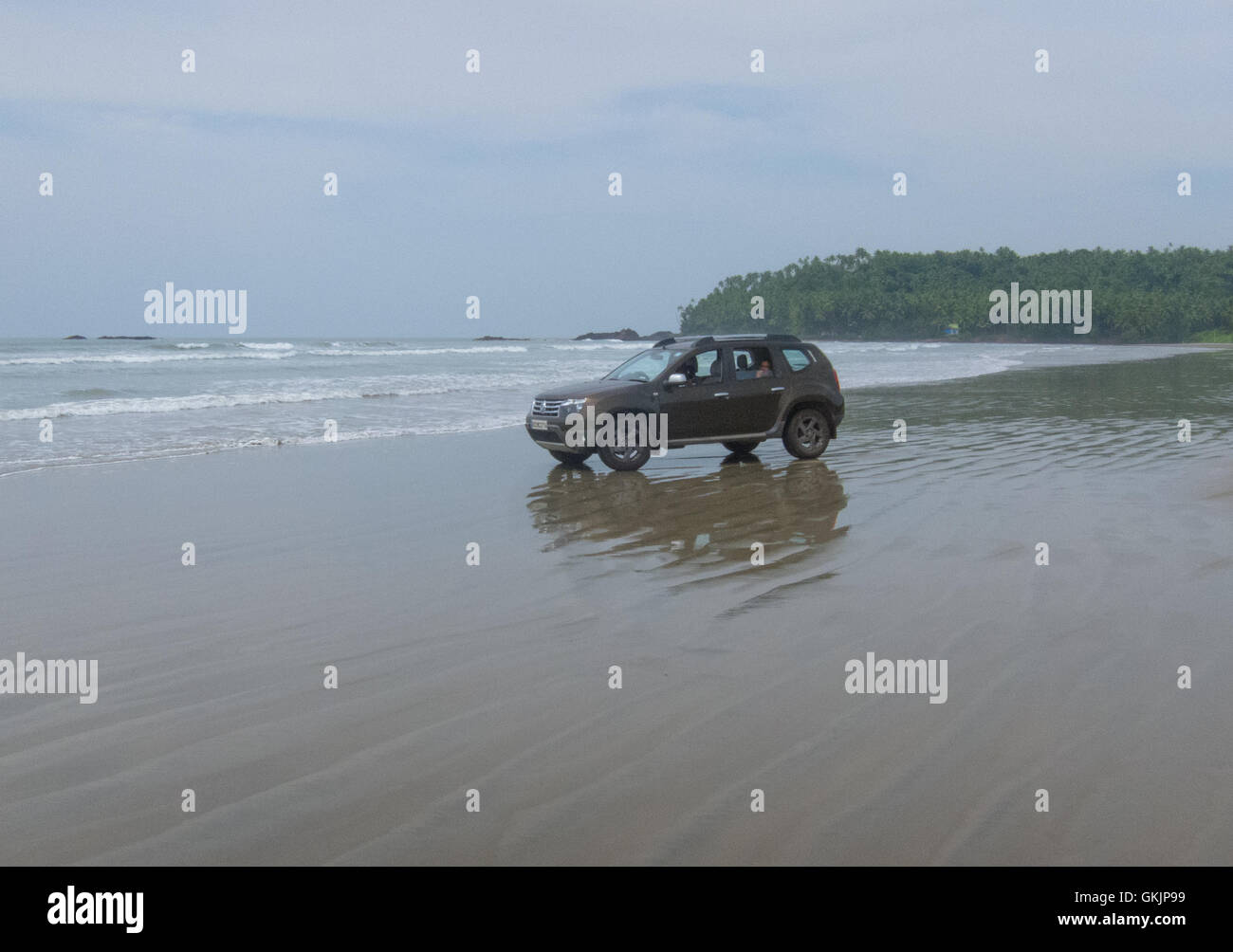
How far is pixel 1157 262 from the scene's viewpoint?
16188cm

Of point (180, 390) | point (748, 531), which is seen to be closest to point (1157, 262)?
point (180, 390)

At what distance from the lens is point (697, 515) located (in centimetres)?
1034

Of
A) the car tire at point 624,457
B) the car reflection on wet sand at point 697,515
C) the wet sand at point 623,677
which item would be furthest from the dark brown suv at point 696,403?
the wet sand at point 623,677

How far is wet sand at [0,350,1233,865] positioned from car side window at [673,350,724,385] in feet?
10.5

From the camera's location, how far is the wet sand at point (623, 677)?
3.78 metres

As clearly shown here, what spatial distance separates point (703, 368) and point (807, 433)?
178cm

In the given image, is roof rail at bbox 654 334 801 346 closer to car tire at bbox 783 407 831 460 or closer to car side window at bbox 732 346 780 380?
car side window at bbox 732 346 780 380

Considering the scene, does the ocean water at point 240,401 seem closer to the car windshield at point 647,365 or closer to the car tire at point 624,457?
the car windshield at point 647,365

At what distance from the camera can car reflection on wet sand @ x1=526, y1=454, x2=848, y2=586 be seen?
8.24 meters

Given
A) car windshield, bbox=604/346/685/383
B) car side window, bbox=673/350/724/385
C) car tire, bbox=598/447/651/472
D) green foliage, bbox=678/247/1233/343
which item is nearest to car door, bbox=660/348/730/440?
car side window, bbox=673/350/724/385
